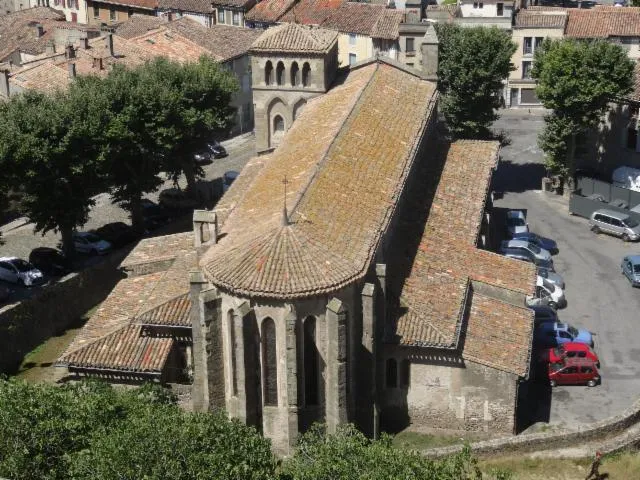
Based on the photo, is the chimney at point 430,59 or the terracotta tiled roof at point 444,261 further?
the chimney at point 430,59

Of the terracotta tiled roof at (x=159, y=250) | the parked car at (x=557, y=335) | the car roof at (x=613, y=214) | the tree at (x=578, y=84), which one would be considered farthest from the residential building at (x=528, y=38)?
the terracotta tiled roof at (x=159, y=250)

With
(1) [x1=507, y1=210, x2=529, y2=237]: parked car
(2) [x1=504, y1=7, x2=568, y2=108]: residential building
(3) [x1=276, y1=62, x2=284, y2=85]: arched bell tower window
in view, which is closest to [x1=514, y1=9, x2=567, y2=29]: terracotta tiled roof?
(2) [x1=504, y1=7, x2=568, y2=108]: residential building

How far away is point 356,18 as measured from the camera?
9938 cm

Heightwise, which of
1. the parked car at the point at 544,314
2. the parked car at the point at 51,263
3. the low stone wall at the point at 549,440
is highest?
the parked car at the point at 51,263

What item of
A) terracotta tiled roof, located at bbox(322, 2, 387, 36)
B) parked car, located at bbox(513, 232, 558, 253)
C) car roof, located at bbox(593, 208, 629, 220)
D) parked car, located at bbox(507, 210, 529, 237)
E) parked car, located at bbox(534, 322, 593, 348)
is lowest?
parked car, located at bbox(534, 322, 593, 348)

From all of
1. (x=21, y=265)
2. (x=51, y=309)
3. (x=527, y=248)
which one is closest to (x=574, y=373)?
(x=527, y=248)

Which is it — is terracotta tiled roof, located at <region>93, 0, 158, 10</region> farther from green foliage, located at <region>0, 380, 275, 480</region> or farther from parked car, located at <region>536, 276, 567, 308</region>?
green foliage, located at <region>0, 380, 275, 480</region>

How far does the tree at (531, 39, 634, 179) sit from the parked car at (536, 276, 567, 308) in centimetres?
1798

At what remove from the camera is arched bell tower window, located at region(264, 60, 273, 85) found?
63969 mm

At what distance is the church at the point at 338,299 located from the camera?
41.7 m

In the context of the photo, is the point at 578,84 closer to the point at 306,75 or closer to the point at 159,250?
the point at 306,75

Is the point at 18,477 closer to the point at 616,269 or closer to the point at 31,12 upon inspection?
the point at 616,269

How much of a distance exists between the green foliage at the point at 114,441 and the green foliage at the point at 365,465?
146 cm

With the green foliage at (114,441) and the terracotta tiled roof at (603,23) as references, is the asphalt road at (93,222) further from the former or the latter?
the terracotta tiled roof at (603,23)
